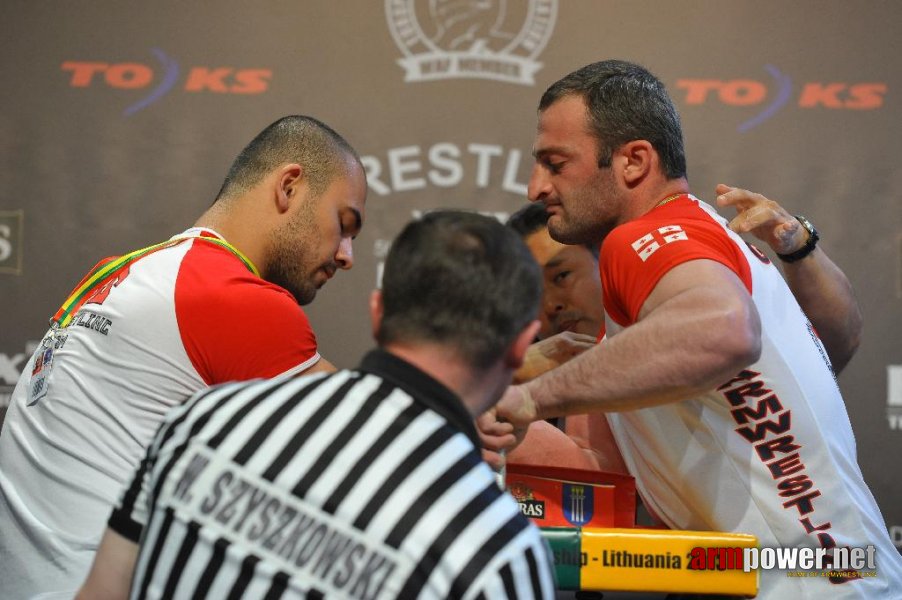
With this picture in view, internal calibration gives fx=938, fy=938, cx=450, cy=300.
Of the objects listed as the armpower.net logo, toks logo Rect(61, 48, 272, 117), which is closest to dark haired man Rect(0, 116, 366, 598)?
the armpower.net logo

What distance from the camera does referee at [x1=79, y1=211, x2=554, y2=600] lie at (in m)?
0.91

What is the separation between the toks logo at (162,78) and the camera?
117 inches

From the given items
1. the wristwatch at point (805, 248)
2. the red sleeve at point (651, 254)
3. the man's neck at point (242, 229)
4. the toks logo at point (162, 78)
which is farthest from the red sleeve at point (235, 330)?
the toks logo at point (162, 78)

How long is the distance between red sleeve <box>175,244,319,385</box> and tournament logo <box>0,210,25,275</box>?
151 cm

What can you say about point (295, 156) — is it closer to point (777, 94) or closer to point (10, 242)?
point (10, 242)

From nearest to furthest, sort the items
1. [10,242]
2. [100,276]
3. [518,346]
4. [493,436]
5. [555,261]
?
[518,346] → [493,436] → [100,276] → [555,261] → [10,242]

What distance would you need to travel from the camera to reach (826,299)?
2.07m

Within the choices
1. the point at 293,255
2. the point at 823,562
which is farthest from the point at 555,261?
the point at 823,562

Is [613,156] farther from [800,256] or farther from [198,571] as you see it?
[198,571]

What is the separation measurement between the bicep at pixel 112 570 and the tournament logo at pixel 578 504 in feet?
2.70

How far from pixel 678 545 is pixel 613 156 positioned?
2.82 feet

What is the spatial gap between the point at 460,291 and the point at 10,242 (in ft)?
7.82

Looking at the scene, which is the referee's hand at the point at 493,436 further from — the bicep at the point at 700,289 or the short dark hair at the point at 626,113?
the short dark hair at the point at 626,113

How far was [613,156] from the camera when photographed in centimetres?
197
